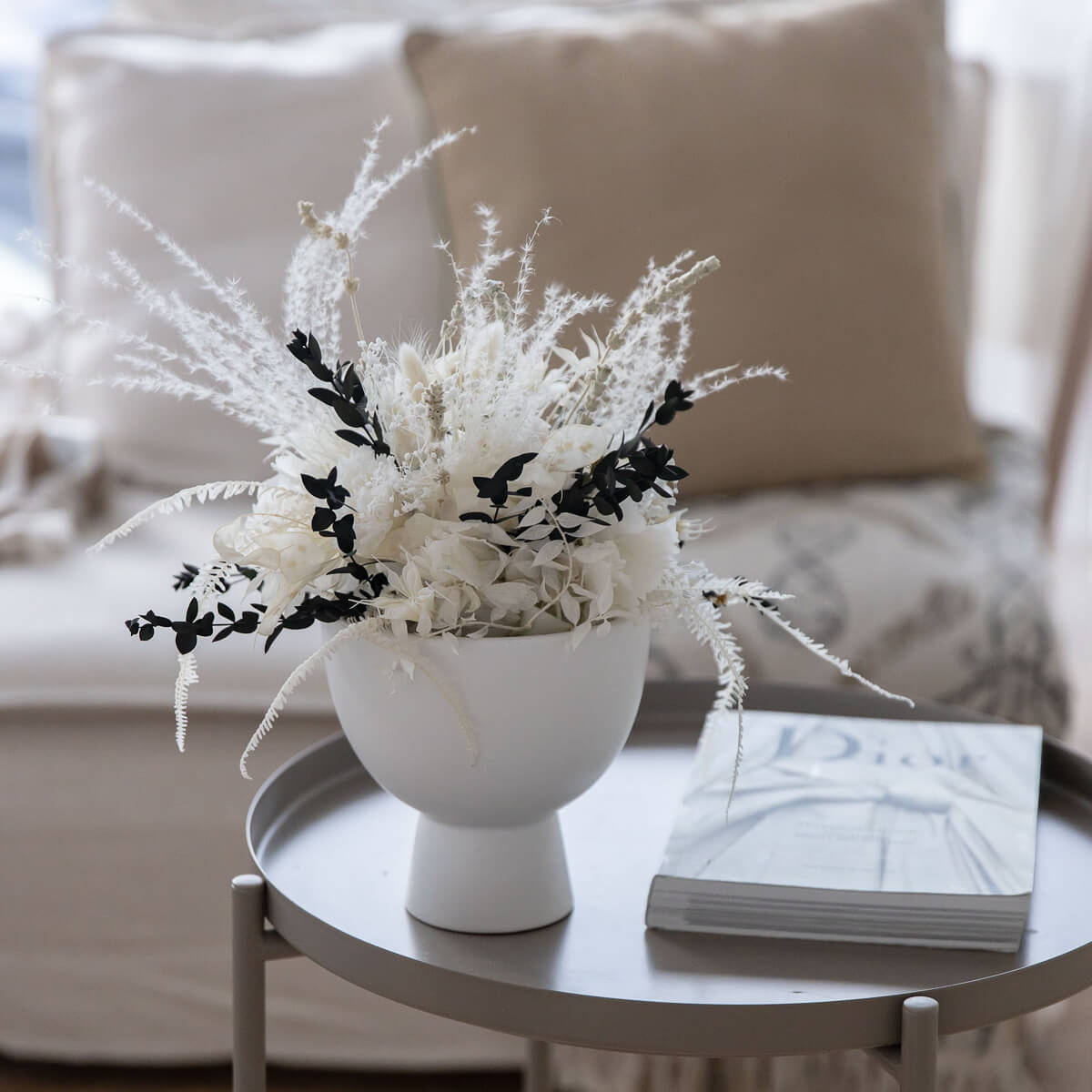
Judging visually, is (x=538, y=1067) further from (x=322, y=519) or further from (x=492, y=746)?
(x=322, y=519)

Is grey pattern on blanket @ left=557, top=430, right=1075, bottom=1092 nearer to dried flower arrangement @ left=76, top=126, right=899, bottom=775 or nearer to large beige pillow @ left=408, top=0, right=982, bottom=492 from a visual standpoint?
large beige pillow @ left=408, top=0, right=982, bottom=492

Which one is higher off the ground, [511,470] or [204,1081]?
[511,470]

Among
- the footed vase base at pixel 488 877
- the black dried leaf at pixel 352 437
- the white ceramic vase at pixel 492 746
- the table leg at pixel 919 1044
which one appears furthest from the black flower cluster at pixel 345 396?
the table leg at pixel 919 1044

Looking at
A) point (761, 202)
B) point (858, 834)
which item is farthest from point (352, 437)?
point (761, 202)

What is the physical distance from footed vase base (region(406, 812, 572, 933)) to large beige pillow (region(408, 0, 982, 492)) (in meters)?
0.82

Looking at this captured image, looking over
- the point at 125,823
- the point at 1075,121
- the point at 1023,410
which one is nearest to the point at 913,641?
the point at 125,823

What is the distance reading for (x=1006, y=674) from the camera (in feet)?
4.21

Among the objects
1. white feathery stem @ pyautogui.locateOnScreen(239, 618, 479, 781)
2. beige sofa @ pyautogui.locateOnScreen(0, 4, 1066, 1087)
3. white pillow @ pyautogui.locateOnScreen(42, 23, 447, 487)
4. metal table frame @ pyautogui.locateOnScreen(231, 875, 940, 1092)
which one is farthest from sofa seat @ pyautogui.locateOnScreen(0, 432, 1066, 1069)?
white feathery stem @ pyautogui.locateOnScreen(239, 618, 479, 781)

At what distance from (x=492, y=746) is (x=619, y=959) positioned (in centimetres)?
13

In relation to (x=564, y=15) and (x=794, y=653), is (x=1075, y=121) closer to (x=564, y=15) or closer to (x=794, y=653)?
(x=564, y=15)

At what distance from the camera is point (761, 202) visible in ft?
4.83

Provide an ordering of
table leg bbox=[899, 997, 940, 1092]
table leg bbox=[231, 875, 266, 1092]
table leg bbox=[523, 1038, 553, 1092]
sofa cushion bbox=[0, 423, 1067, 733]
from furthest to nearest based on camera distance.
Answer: sofa cushion bbox=[0, 423, 1067, 733]
table leg bbox=[523, 1038, 553, 1092]
table leg bbox=[231, 875, 266, 1092]
table leg bbox=[899, 997, 940, 1092]

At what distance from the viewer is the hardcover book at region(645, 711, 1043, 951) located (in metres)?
0.70

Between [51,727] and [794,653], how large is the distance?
2.28ft
